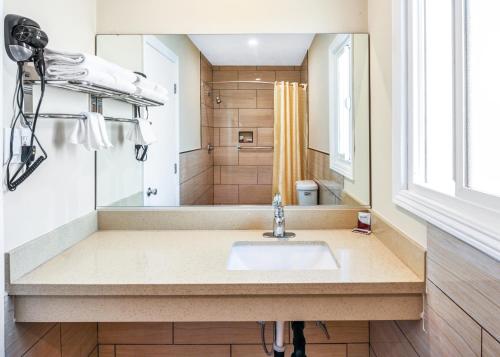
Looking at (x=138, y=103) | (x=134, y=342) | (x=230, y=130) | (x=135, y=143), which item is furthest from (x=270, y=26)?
(x=134, y=342)

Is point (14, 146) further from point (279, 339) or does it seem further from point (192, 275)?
point (279, 339)

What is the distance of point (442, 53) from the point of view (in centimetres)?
124

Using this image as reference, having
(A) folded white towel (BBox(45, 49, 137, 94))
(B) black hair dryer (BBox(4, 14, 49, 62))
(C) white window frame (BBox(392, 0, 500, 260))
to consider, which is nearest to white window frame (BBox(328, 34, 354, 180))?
(C) white window frame (BBox(392, 0, 500, 260))

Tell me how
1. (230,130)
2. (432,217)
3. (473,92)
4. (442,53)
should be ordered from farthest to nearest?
(230,130) < (442,53) < (432,217) < (473,92)

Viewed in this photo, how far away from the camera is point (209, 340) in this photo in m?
1.87

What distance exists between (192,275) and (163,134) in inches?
37.5

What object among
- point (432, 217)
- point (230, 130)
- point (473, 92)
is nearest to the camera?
point (473, 92)

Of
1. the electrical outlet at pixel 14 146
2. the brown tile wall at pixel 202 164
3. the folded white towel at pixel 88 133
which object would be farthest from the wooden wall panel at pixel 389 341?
the electrical outlet at pixel 14 146

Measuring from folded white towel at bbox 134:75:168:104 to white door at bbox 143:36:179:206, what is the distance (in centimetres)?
9

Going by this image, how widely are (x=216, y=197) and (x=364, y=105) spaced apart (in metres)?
Result: 0.83

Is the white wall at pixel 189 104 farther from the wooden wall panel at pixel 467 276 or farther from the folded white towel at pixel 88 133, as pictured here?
the wooden wall panel at pixel 467 276

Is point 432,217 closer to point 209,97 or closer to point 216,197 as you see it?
point 216,197

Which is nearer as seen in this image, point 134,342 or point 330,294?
point 330,294

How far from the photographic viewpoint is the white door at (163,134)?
1.96 metres
